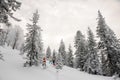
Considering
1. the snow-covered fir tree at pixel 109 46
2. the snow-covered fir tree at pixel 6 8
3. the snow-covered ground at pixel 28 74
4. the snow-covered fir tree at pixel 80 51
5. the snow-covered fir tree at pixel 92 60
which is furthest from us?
the snow-covered fir tree at pixel 80 51

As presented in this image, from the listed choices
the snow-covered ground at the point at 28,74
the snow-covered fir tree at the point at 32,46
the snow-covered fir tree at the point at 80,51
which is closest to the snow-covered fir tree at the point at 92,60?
the snow-covered fir tree at the point at 80,51

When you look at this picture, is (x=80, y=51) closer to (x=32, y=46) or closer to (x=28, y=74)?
(x=32, y=46)

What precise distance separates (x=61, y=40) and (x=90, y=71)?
95.8 ft

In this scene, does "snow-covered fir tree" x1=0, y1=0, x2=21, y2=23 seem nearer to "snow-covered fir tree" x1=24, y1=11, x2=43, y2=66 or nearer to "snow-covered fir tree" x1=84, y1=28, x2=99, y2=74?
"snow-covered fir tree" x1=24, y1=11, x2=43, y2=66

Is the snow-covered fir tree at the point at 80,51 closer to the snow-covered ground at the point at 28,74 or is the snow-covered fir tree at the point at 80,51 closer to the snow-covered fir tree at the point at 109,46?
the snow-covered fir tree at the point at 109,46

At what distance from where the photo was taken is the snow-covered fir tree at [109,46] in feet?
83.8

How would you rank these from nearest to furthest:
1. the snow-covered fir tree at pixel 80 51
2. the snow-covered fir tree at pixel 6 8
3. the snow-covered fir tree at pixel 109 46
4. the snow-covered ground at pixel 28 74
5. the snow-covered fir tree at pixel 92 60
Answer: the snow-covered fir tree at pixel 6 8 < the snow-covered ground at pixel 28 74 < the snow-covered fir tree at pixel 109 46 < the snow-covered fir tree at pixel 92 60 < the snow-covered fir tree at pixel 80 51

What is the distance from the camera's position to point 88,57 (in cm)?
3609

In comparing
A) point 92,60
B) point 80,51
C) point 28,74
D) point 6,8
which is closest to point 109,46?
point 92,60

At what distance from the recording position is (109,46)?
26.5m

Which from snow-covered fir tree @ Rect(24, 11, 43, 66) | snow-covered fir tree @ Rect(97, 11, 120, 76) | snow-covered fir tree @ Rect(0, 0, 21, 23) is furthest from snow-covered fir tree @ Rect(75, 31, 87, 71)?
snow-covered fir tree @ Rect(0, 0, 21, 23)

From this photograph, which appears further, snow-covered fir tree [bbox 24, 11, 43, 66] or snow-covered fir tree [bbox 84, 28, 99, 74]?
snow-covered fir tree [bbox 84, 28, 99, 74]

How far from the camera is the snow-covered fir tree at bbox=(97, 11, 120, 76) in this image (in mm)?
25531

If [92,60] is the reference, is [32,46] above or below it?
above
